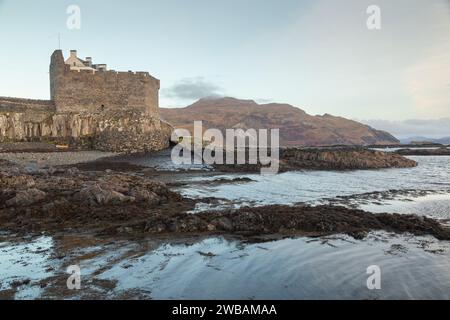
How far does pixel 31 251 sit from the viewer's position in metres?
8.48

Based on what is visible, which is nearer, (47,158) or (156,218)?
(156,218)

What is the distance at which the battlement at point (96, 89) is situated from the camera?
41.1 metres

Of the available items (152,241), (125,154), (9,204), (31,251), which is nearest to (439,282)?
(152,241)

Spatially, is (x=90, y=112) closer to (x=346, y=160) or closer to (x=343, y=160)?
(x=343, y=160)

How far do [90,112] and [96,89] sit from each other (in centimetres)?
257

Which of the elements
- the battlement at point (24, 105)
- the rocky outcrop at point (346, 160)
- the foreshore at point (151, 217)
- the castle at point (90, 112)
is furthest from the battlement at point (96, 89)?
the foreshore at point (151, 217)

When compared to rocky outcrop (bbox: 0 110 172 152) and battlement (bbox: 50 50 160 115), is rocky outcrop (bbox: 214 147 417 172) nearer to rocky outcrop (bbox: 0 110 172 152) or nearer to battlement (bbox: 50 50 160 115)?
rocky outcrop (bbox: 0 110 172 152)

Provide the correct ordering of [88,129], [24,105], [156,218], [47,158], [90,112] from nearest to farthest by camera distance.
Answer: [156,218] < [47,158] < [24,105] < [88,129] < [90,112]

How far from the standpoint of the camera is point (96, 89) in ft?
138

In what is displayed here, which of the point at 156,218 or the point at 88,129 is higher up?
the point at 88,129

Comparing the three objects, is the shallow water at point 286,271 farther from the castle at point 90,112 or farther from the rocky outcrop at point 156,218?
the castle at point 90,112

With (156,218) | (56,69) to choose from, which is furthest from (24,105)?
(156,218)

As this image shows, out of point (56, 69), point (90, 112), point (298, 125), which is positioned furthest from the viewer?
point (298, 125)

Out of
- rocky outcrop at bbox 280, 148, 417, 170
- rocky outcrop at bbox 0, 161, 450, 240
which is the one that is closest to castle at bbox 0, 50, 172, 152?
rocky outcrop at bbox 280, 148, 417, 170
